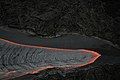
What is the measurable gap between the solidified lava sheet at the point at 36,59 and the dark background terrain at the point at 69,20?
0.05 m

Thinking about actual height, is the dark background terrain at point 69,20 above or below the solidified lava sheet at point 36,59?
above

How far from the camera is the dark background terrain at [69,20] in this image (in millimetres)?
1312

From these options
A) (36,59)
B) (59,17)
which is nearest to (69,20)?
(59,17)

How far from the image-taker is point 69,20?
4.33ft

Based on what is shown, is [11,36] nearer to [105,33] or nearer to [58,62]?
[58,62]

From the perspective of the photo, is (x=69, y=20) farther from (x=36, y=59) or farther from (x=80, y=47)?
(x=36, y=59)

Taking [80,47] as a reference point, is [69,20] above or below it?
above

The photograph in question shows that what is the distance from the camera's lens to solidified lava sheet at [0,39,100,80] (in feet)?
4.20

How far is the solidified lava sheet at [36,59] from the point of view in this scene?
1.28 m

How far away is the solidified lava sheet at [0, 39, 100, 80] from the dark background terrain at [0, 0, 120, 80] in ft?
0.18

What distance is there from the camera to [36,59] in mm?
1295

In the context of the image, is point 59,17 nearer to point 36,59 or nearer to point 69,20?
point 69,20

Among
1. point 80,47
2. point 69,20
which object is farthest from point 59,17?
point 80,47

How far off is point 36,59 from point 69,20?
10.6 inches
